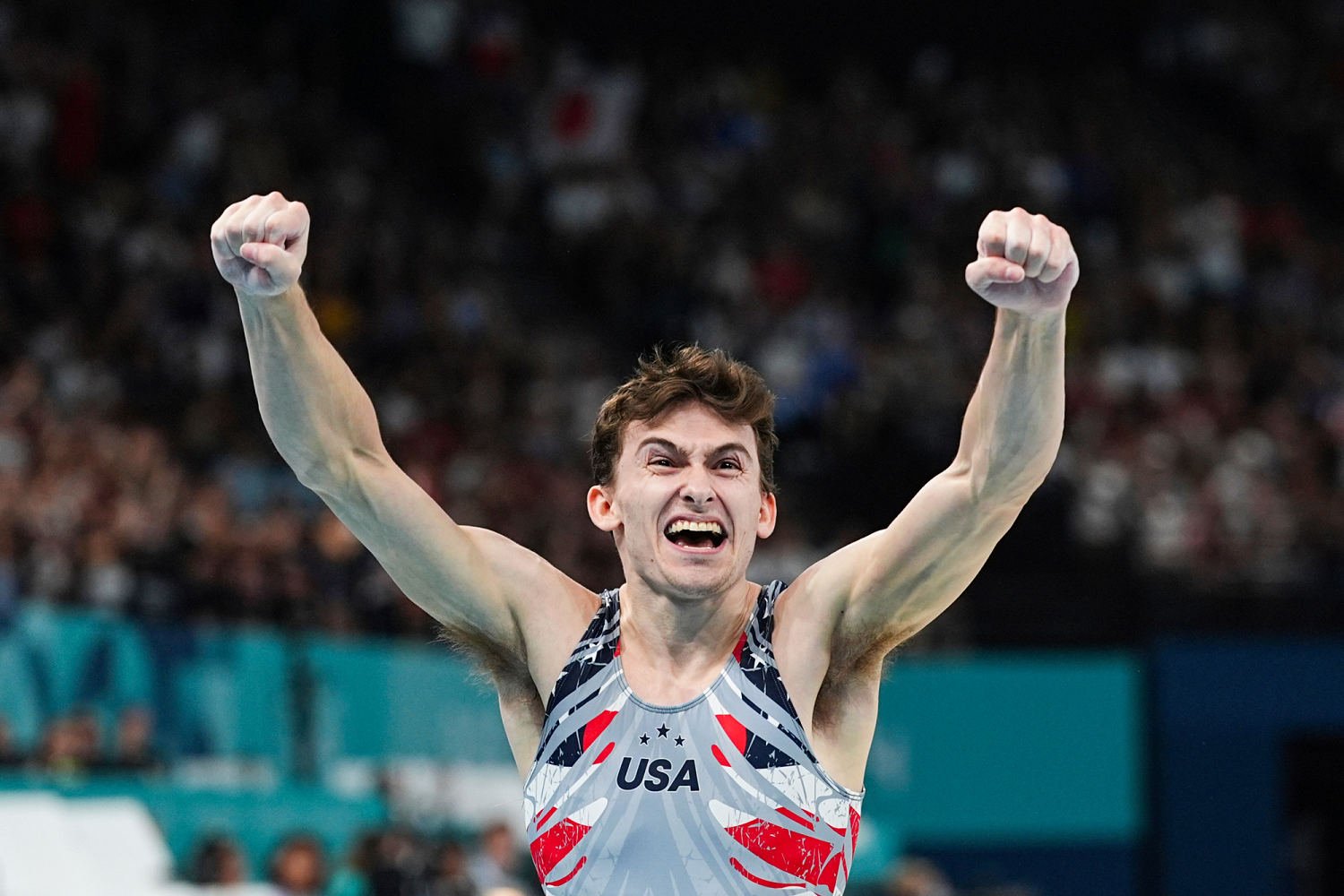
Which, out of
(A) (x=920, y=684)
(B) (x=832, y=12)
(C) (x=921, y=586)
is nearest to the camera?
(C) (x=921, y=586)

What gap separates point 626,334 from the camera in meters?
24.2

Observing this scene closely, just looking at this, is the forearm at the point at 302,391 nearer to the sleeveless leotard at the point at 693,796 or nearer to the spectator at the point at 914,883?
the sleeveless leotard at the point at 693,796

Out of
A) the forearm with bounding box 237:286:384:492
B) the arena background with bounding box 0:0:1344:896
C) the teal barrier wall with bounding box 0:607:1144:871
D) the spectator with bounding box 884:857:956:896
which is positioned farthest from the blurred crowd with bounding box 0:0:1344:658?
the forearm with bounding box 237:286:384:492

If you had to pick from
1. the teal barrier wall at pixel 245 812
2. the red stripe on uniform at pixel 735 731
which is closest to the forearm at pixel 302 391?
the red stripe on uniform at pixel 735 731

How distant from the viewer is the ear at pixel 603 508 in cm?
570

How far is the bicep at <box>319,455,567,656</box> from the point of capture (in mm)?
5461

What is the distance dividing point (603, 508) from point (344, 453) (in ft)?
2.61

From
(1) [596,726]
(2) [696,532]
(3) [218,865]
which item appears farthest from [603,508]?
(3) [218,865]

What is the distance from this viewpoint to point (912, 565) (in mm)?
5312

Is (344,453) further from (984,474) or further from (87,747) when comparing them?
(87,747)

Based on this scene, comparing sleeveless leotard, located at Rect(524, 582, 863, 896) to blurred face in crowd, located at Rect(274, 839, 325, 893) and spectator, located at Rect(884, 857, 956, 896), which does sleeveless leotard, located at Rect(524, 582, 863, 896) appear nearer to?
blurred face in crowd, located at Rect(274, 839, 325, 893)

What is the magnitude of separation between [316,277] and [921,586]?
1719 centimetres

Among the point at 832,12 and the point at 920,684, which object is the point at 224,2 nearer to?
the point at 832,12

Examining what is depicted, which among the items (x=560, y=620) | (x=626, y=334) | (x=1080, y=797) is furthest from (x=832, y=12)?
(x=560, y=620)
